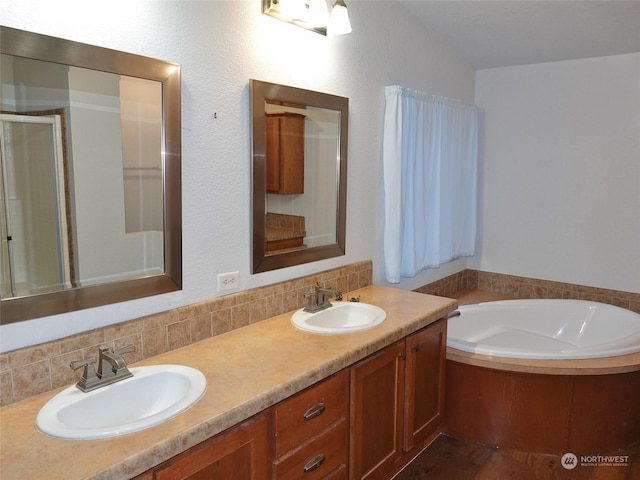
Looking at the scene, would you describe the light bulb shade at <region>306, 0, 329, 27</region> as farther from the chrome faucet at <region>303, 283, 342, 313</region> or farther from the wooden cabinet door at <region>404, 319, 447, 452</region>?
A: the wooden cabinet door at <region>404, 319, 447, 452</region>

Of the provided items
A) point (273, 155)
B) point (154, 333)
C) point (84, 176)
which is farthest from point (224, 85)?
point (154, 333)

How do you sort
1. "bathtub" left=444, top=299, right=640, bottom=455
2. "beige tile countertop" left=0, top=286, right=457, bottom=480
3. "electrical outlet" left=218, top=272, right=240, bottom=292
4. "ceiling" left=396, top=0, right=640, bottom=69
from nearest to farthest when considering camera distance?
1. "beige tile countertop" left=0, top=286, right=457, bottom=480
2. "electrical outlet" left=218, top=272, right=240, bottom=292
3. "bathtub" left=444, top=299, right=640, bottom=455
4. "ceiling" left=396, top=0, right=640, bottom=69

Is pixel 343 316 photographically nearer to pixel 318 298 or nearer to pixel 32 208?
pixel 318 298

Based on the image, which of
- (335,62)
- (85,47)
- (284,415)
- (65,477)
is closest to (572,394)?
(284,415)

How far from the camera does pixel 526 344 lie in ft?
12.0

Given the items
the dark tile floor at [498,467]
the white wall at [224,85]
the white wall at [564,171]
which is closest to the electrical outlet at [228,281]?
the white wall at [224,85]

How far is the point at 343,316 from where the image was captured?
8.36ft

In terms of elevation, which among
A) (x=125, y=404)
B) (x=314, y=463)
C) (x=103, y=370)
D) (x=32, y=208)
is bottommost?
(x=314, y=463)

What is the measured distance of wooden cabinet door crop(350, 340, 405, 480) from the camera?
2.05 metres

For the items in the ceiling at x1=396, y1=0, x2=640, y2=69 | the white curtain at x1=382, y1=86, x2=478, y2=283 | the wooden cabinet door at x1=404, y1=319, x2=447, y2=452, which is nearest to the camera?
the wooden cabinet door at x1=404, y1=319, x2=447, y2=452

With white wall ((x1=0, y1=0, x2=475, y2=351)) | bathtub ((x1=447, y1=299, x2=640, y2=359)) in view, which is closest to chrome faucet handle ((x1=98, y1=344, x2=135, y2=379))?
white wall ((x1=0, y1=0, x2=475, y2=351))

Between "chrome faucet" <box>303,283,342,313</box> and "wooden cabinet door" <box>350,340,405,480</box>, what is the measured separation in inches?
15.9

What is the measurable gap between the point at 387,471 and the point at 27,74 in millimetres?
2104

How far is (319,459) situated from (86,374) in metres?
0.87
